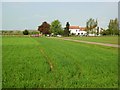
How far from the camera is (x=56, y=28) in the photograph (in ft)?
452

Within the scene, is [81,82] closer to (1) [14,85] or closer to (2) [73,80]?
(2) [73,80]

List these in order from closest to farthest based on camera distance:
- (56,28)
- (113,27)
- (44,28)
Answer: (113,27)
(56,28)
(44,28)

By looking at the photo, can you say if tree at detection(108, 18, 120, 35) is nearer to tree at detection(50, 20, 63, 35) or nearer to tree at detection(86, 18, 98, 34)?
tree at detection(86, 18, 98, 34)

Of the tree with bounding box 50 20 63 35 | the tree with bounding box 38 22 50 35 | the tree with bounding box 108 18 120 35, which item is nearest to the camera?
the tree with bounding box 108 18 120 35

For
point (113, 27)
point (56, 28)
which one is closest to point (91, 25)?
point (113, 27)

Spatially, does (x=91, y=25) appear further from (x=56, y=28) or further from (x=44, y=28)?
(x=44, y=28)

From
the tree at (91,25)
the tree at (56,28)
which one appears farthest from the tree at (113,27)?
the tree at (56,28)

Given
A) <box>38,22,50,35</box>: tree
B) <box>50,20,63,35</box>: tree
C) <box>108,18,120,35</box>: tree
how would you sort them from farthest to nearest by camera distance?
<box>38,22,50,35</box>: tree
<box>50,20,63,35</box>: tree
<box>108,18,120,35</box>: tree

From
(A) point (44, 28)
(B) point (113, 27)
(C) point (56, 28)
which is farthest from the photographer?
(A) point (44, 28)

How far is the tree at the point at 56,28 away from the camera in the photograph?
448 ft

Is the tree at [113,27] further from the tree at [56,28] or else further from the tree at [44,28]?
the tree at [44,28]

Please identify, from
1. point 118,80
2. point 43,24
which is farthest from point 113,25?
point 118,80

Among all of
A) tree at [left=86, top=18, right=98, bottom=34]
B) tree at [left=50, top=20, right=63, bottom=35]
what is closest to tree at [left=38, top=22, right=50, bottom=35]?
tree at [left=50, top=20, right=63, bottom=35]

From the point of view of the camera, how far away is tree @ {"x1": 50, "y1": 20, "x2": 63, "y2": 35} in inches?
5379
